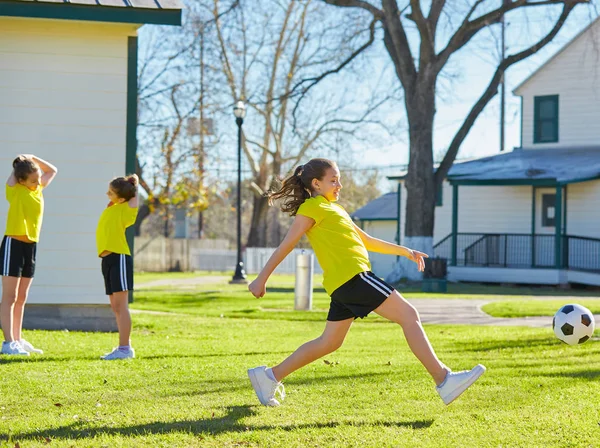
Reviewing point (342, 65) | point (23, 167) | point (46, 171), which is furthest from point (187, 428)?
point (342, 65)

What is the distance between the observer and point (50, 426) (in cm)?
551

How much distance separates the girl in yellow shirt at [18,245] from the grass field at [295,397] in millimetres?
490

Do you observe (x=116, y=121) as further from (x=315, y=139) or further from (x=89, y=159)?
(x=315, y=139)

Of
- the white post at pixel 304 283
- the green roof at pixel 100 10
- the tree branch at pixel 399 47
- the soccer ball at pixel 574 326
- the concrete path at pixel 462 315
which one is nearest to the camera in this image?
the soccer ball at pixel 574 326

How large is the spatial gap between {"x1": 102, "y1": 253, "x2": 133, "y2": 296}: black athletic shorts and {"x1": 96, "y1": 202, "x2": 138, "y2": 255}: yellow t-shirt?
0.25ft

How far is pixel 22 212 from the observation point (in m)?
9.05

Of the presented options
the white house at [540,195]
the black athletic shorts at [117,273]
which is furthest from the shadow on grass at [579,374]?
the white house at [540,195]

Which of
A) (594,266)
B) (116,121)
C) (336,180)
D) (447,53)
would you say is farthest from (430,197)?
(336,180)

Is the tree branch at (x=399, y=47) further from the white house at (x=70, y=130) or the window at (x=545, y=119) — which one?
the white house at (x=70, y=130)

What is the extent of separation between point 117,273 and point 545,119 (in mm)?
26246

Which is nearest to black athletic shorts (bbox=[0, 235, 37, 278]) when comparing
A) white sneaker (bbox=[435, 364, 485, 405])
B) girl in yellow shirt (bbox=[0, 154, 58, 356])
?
girl in yellow shirt (bbox=[0, 154, 58, 356])

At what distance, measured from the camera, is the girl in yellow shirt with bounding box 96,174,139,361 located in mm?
8828

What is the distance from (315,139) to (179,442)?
38.1 m

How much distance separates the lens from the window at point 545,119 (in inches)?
1273
